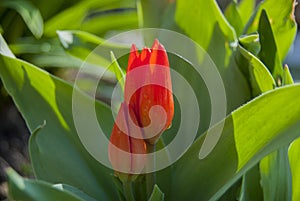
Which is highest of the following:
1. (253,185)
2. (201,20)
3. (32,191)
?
(201,20)

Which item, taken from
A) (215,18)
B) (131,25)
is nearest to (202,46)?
(215,18)

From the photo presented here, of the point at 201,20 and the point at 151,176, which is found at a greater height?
the point at 201,20

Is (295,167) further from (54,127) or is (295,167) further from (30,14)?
(30,14)

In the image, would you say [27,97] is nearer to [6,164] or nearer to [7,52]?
[7,52]

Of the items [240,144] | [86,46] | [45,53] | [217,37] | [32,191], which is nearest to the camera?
[32,191]

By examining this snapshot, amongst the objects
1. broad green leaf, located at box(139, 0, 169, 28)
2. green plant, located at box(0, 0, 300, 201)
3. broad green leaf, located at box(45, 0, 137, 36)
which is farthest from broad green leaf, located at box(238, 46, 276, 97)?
broad green leaf, located at box(45, 0, 137, 36)

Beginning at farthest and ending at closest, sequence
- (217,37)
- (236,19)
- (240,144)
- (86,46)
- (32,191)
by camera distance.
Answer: (86,46) → (236,19) → (217,37) → (240,144) → (32,191)

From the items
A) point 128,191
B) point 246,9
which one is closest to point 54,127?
point 128,191
